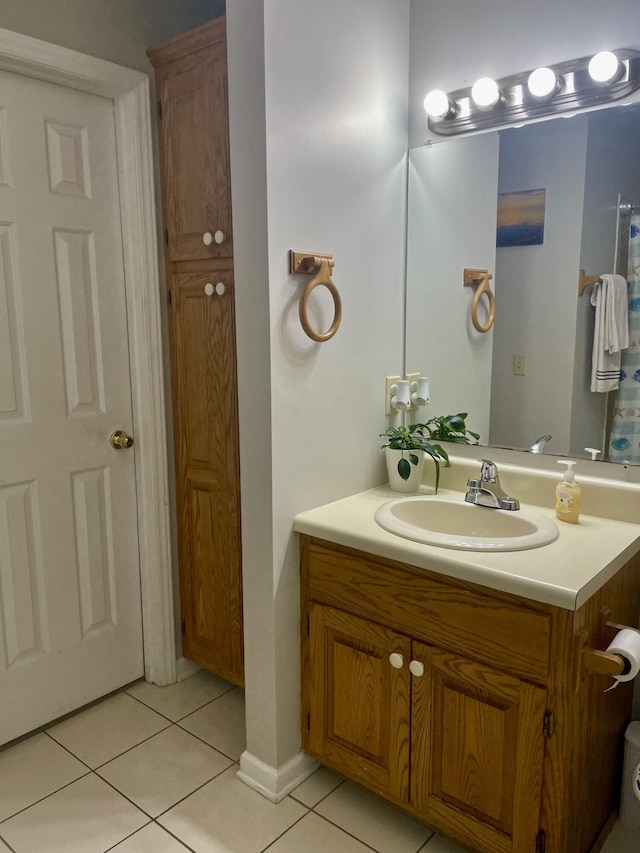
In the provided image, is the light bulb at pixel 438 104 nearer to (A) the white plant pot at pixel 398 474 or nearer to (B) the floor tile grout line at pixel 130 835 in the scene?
(A) the white plant pot at pixel 398 474

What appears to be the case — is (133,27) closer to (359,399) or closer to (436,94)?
(436,94)

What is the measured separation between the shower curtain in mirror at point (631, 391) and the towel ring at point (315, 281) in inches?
29.3

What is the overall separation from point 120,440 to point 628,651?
1.61 m

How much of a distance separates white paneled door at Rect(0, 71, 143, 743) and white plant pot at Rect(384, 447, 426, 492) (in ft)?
2.99

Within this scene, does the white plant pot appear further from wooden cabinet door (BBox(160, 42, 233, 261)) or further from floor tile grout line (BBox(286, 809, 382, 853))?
floor tile grout line (BBox(286, 809, 382, 853))

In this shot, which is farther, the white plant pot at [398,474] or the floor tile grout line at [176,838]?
the white plant pot at [398,474]

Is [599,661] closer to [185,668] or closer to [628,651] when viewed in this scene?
[628,651]

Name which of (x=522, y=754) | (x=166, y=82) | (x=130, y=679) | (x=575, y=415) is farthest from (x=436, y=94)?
(x=130, y=679)

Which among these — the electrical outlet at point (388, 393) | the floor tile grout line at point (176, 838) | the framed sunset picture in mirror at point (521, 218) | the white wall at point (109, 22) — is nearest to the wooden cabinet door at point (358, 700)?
the floor tile grout line at point (176, 838)

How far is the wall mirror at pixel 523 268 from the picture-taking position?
167 centimetres

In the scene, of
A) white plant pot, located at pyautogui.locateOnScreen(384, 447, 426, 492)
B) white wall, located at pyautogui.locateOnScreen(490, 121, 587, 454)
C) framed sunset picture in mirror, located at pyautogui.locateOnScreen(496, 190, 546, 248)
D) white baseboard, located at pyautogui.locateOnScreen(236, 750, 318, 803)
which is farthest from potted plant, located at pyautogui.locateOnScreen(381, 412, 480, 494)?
white baseboard, located at pyautogui.locateOnScreen(236, 750, 318, 803)

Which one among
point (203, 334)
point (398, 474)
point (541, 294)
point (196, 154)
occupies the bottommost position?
point (398, 474)

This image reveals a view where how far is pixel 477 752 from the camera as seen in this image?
1469 millimetres

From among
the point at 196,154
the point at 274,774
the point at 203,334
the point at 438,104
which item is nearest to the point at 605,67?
the point at 438,104
